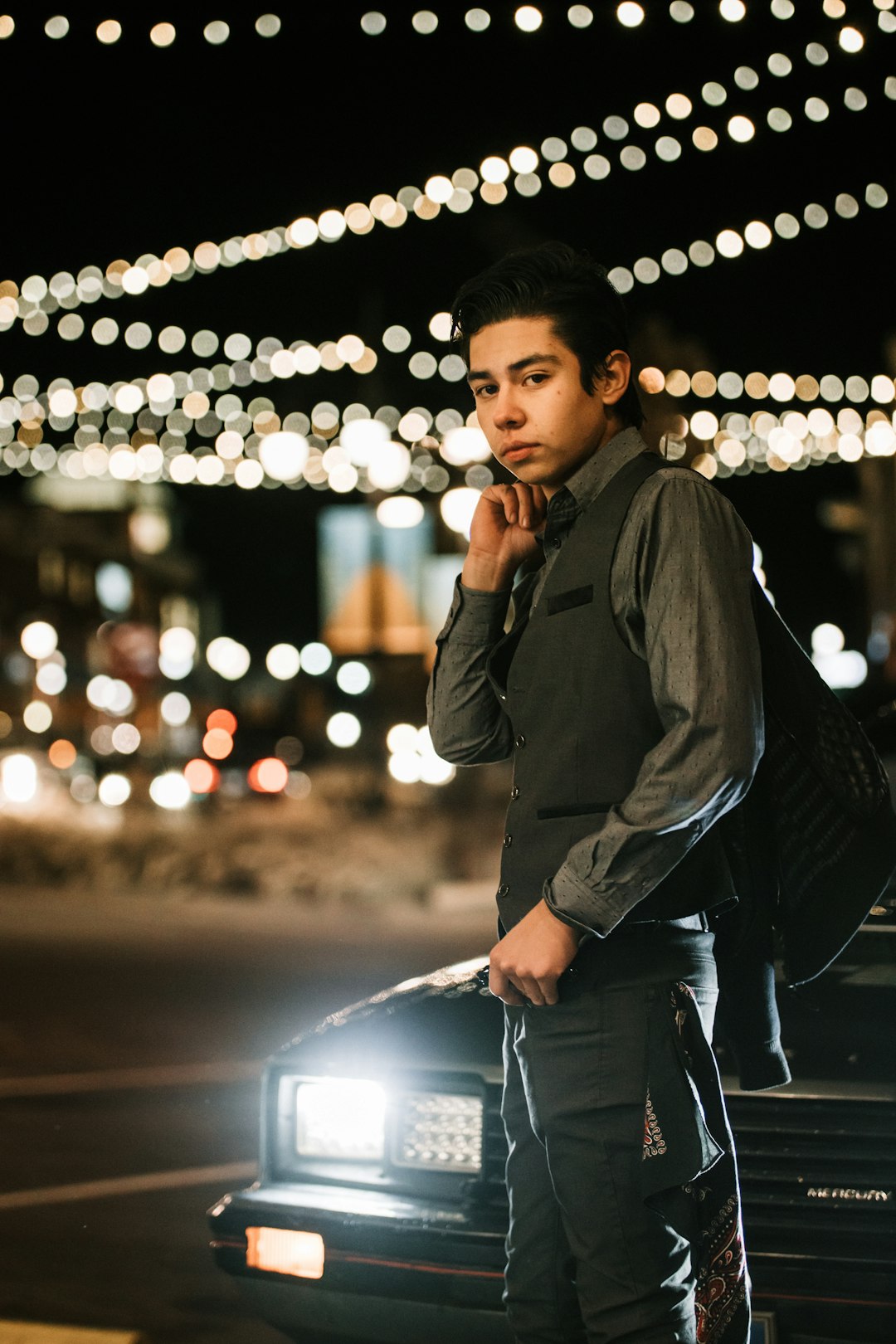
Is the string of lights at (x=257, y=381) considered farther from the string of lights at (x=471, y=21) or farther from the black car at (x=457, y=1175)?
the black car at (x=457, y=1175)

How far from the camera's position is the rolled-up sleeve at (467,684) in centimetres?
231

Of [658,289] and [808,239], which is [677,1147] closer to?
[808,239]

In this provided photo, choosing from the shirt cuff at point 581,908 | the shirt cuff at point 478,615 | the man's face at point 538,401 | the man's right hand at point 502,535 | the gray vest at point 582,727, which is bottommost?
the shirt cuff at point 581,908

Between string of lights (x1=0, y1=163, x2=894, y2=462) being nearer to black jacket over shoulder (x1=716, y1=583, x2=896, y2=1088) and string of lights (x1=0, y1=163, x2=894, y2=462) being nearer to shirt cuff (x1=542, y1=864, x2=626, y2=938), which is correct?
black jacket over shoulder (x1=716, y1=583, x2=896, y2=1088)

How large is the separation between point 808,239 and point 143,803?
12.1 m

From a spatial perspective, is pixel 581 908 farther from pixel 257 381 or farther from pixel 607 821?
pixel 257 381

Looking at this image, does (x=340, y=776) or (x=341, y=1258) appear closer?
(x=341, y=1258)

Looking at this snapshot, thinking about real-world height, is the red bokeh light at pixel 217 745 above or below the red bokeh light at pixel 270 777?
above

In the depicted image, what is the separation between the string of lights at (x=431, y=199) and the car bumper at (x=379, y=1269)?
8.77 meters

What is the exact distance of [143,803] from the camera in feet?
69.0

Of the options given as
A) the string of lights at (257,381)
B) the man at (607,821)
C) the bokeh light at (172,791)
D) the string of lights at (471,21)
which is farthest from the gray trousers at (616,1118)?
the bokeh light at (172,791)

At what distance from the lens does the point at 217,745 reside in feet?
128

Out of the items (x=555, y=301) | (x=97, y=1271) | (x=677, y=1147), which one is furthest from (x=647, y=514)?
(x=97, y=1271)

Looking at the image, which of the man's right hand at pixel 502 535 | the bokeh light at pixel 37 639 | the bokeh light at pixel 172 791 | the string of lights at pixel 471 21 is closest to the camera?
the man's right hand at pixel 502 535
